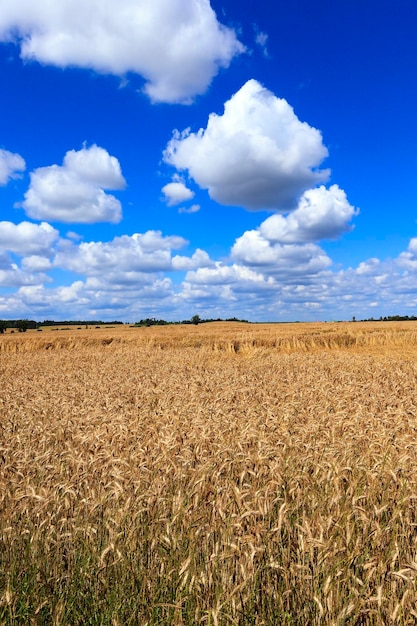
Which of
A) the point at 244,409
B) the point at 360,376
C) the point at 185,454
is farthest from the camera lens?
the point at 360,376

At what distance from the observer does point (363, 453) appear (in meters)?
5.93

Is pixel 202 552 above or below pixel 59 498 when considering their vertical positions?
below

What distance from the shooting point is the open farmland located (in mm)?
3180

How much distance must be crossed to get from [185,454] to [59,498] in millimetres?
1652

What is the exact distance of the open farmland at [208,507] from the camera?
3.18 m

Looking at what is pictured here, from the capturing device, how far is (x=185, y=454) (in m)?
5.56

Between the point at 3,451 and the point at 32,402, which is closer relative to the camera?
the point at 3,451

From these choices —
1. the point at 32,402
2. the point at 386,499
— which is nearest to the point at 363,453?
the point at 386,499

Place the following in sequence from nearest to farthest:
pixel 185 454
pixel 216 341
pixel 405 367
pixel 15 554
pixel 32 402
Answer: pixel 15 554
pixel 185 454
pixel 32 402
pixel 405 367
pixel 216 341

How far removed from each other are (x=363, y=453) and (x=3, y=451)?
494 cm

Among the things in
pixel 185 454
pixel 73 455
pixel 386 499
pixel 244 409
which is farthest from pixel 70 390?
pixel 386 499

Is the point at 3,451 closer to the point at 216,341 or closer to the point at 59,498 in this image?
the point at 59,498

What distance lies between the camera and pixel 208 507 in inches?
177

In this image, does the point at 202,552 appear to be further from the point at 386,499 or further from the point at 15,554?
the point at 386,499
